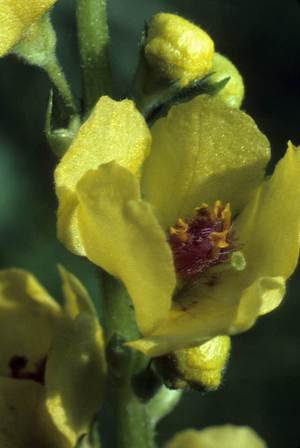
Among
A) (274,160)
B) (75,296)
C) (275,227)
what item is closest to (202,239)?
(275,227)

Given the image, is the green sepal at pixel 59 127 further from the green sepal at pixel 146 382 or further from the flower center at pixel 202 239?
the green sepal at pixel 146 382


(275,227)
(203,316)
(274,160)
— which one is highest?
(275,227)

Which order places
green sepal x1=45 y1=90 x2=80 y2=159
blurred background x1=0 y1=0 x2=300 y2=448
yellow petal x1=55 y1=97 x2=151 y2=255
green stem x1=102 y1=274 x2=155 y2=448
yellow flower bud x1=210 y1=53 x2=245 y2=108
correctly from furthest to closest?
1. blurred background x1=0 y1=0 x2=300 y2=448
2. yellow flower bud x1=210 y1=53 x2=245 y2=108
3. green stem x1=102 y1=274 x2=155 y2=448
4. green sepal x1=45 y1=90 x2=80 y2=159
5. yellow petal x1=55 y1=97 x2=151 y2=255

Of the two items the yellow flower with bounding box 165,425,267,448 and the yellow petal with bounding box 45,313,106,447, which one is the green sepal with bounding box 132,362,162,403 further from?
the yellow flower with bounding box 165,425,267,448

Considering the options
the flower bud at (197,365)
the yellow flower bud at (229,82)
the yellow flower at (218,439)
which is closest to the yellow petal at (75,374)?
the flower bud at (197,365)

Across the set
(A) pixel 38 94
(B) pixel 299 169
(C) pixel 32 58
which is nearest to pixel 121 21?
(A) pixel 38 94

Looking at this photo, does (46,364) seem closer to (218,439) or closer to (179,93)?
(218,439)

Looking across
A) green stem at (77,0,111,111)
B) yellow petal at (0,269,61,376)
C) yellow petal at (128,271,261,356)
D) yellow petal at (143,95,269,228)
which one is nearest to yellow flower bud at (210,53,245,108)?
yellow petal at (143,95,269,228)
